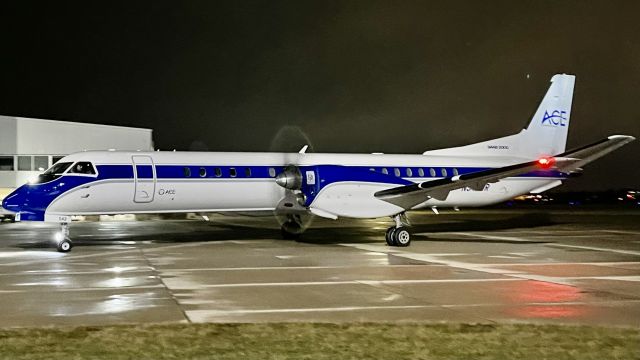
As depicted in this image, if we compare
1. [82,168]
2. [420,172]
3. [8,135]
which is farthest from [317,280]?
[8,135]

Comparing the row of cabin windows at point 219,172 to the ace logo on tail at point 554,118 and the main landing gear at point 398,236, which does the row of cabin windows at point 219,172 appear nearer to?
the main landing gear at point 398,236

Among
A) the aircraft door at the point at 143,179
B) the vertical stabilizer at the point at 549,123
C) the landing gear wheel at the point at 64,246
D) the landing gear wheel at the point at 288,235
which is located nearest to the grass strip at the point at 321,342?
the landing gear wheel at the point at 64,246

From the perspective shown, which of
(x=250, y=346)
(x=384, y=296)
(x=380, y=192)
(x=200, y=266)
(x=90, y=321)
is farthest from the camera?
(x=380, y=192)

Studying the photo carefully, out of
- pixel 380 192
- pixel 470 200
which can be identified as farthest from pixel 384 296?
pixel 470 200

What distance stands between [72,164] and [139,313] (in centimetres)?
1152

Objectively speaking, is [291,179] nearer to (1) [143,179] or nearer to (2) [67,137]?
(1) [143,179]

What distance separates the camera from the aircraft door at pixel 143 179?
2255 cm

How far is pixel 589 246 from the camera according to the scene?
80.8ft

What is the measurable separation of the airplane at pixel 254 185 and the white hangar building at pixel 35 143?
24016mm

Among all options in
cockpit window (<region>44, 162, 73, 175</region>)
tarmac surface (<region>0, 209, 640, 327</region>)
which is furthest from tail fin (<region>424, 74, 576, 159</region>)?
cockpit window (<region>44, 162, 73, 175</region>)

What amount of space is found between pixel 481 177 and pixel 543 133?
9691 millimetres

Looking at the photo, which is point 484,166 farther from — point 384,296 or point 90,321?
point 90,321

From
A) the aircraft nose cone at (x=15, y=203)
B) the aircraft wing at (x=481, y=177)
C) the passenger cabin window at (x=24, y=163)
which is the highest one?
the passenger cabin window at (x=24, y=163)

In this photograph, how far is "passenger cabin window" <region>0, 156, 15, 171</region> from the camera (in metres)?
44.7
